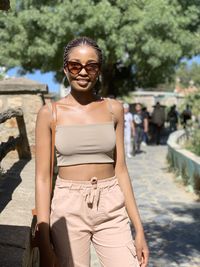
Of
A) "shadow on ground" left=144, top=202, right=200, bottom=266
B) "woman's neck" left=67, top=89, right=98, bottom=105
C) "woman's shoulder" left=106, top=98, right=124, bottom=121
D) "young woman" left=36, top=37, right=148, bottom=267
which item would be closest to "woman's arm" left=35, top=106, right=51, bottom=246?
"young woman" left=36, top=37, right=148, bottom=267

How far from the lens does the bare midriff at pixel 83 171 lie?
281 centimetres

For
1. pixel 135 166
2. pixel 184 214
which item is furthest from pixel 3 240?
pixel 135 166

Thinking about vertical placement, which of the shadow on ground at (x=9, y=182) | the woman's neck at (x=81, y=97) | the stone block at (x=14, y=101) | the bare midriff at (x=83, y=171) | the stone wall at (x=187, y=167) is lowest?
the stone wall at (x=187, y=167)

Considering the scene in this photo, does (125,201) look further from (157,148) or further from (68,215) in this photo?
(157,148)

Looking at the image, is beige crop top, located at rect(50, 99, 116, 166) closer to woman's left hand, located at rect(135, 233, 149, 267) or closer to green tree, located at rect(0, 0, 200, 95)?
woman's left hand, located at rect(135, 233, 149, 267)

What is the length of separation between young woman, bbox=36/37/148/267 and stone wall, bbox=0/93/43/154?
3.34 metres

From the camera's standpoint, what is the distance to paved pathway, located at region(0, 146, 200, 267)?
317 centimetres

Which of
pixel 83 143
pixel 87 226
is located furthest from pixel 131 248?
pixel 83 143

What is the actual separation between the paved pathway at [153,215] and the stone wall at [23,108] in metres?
0.53

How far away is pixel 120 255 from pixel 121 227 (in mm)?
145

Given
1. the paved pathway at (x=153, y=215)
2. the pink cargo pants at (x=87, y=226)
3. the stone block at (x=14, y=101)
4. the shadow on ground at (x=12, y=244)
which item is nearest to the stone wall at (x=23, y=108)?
the stone block at (x=14, y=101)

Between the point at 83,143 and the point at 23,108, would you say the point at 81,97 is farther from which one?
the point at 23,108

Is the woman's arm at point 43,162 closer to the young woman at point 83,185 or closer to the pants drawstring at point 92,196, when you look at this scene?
the young woman at point 83,185

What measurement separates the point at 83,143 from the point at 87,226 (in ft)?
1.36
